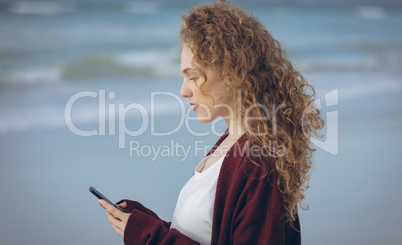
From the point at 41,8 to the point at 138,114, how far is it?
2.29 metres

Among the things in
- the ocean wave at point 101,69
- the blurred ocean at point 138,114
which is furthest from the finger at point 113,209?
the ocean wave at point 101,69

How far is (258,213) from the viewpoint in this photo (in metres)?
1.10

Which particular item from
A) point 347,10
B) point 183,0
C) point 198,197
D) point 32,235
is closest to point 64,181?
point 32,235

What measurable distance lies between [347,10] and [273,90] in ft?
18.8

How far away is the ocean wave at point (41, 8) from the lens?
538 centimetres

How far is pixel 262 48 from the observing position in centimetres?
123

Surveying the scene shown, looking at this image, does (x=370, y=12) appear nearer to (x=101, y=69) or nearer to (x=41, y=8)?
(x=101, y=69)

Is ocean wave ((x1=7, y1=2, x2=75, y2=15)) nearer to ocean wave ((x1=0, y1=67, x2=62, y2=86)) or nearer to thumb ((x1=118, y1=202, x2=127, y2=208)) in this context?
ocean wave ((x1=0, y1=67, x2=62, y2=86))

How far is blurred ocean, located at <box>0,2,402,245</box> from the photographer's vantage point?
2.90 meters

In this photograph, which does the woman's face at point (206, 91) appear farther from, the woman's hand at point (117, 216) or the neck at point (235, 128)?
the woman's hand at point (117, 216)

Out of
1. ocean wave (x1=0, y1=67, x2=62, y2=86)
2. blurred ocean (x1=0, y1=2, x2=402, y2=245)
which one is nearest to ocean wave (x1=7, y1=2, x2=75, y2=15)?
blurred ocean (x1=0, y1=2, x2=402, y2=245)

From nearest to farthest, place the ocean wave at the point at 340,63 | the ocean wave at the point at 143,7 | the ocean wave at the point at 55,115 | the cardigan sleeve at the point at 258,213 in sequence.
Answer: the cardigan sleeve at the point at 258,213, the ocean wave at the point at 55,115, the ocean wave at the point at 340,63, the ocean wave at the point at 143,7

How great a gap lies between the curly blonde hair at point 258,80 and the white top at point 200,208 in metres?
0.15

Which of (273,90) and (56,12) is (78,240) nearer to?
(273,90)
